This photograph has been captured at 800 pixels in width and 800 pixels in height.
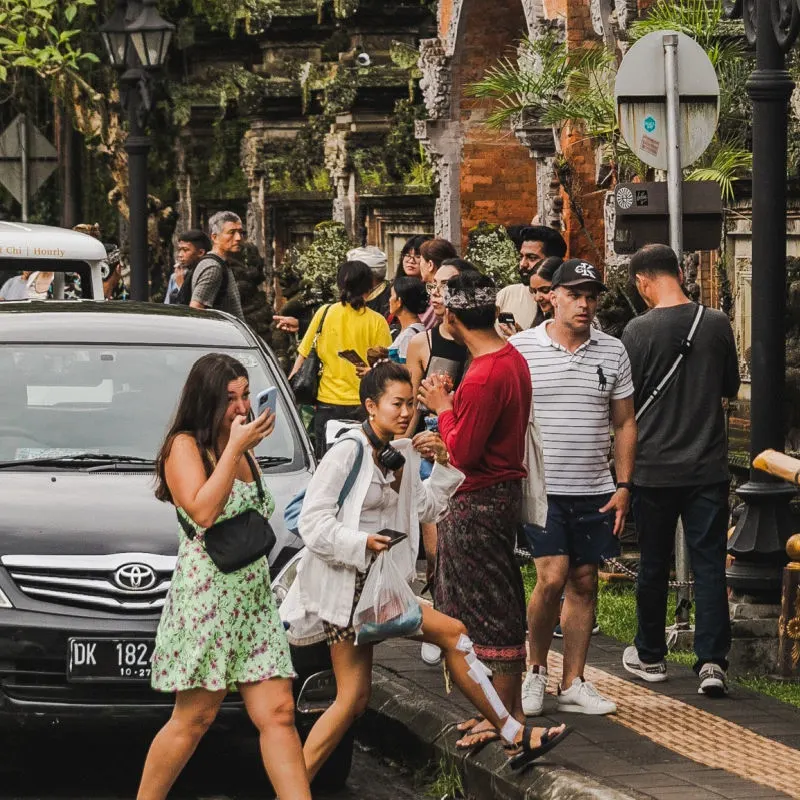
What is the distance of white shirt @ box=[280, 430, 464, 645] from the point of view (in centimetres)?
728

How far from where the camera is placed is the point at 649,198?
10156 mm

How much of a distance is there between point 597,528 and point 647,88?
250 cm

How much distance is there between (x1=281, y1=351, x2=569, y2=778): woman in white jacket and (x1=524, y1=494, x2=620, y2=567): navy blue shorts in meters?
1.03

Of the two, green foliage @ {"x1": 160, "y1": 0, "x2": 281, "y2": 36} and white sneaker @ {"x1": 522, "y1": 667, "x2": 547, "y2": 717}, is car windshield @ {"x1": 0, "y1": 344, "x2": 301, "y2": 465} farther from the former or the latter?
green foliage @ {"x1": 160, "y1": 0, "x2": 281, "y2": 36}

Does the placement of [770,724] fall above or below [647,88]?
below

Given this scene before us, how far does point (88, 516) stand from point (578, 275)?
87.1 inches

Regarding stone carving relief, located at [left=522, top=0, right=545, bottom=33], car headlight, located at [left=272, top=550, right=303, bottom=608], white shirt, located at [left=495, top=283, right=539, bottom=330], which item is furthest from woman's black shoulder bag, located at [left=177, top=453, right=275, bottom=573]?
stone carving relief, located at [left=522, top=0, right=545, bottom=33]

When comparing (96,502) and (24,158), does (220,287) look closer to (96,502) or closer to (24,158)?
(96,502)

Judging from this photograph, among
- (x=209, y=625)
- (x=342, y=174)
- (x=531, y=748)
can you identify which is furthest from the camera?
(x=342, y=174)

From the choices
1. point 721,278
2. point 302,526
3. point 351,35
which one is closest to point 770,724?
point 302,526

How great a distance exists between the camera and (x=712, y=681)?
9039 millimetres

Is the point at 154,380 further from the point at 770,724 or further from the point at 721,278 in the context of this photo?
the point at 721,278

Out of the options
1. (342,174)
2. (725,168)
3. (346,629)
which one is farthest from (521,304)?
(342,174)

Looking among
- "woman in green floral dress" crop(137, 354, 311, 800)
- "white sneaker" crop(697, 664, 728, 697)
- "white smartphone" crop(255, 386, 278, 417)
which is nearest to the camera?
"woman in green floral dress" crop(137, 354, 311, 800)
